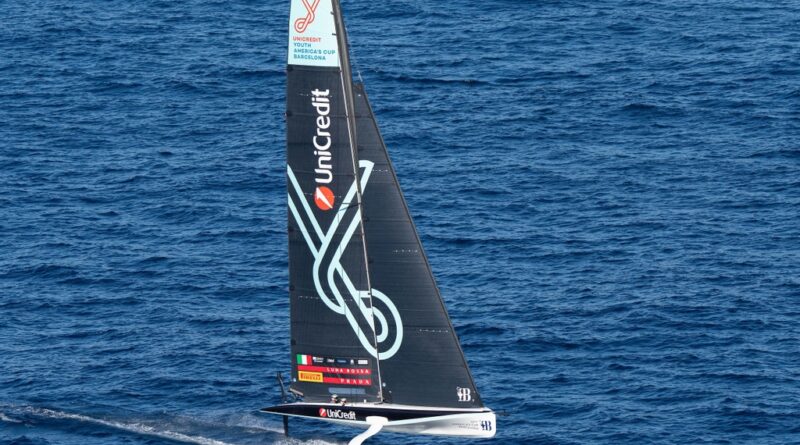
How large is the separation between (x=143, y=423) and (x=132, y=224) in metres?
32.2

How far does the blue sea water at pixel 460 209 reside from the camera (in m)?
94.9

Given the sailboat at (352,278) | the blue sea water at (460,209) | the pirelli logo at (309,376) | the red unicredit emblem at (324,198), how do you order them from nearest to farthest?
the sailboat at (352,278)
the red unicredit emblem at (324,198)
the pirelli logo at (309,376)
the blue sea water at (460,209)

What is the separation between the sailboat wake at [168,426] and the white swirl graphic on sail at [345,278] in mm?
11757

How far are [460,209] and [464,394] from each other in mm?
44531

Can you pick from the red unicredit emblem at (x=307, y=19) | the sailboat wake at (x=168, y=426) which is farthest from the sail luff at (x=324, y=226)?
the sailboat wake at (x=168, y=426)

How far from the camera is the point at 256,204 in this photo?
404ft

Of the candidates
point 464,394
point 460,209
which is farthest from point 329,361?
point 460,209

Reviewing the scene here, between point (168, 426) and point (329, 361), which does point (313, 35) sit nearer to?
point (329, 361)

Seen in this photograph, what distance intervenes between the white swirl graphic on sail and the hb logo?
3711 millimetres

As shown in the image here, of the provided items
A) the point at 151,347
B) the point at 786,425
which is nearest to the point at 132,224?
the point at 151,347

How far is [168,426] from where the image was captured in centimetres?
9031

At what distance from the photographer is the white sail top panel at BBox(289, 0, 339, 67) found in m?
71.2

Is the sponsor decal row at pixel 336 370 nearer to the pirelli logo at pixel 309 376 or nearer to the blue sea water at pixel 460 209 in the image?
the pirelli logo at pixel 309 376

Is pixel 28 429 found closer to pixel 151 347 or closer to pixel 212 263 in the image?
pixel 151 347
